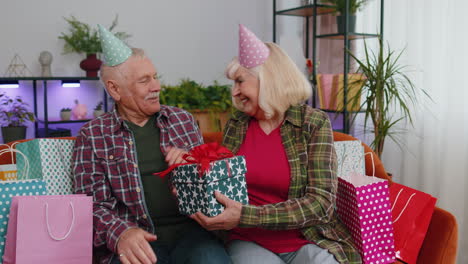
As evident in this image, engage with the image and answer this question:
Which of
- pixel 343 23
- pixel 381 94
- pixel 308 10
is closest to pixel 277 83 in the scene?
pixel 381 94

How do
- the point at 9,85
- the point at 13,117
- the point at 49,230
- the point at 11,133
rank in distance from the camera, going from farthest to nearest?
the point at 9,85 → the point at 13,117 → the point at 11,133 → the point at 49,230

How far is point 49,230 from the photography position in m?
1.54

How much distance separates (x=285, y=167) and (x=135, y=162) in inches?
23.0

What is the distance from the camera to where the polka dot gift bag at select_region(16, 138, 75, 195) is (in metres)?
1.80

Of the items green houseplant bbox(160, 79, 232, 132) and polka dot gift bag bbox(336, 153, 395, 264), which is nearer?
polka dot gift bag bbox(336, 153, 395, 264)

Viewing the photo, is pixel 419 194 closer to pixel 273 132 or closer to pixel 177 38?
pixel 273 132

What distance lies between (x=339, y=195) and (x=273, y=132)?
0.38m

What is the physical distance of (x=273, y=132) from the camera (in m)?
1.77

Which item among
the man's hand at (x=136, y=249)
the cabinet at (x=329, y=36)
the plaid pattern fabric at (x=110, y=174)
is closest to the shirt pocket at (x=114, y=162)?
the plaid pattern fabric at (x=110, y=174)

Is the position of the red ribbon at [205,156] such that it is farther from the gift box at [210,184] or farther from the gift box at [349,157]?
the gift box at [349,157]

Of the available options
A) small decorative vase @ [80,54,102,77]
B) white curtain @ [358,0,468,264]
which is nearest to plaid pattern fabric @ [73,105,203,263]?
white curtain @ [358,0,468,264]

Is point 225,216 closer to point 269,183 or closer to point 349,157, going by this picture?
point 269,183

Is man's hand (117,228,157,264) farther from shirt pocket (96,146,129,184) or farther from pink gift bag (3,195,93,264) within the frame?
shirt pocket (96,146,129,184)

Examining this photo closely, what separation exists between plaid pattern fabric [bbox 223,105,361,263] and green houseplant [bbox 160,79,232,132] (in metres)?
2.26
